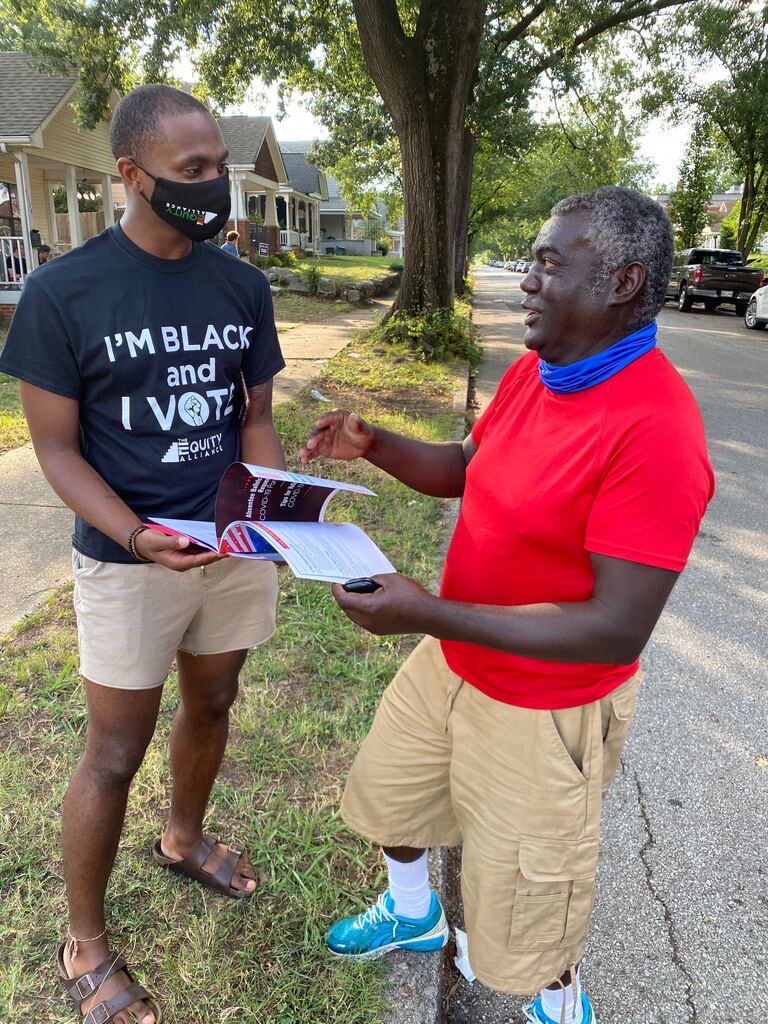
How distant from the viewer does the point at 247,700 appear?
3.14m

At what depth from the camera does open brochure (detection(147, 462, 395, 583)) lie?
1503mm

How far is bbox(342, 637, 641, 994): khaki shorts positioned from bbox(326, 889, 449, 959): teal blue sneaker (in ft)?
1.29

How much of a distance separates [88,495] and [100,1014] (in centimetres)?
127

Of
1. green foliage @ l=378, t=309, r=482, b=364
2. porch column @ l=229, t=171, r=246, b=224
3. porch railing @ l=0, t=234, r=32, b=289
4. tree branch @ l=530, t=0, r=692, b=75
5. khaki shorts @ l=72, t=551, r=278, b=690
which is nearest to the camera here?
khaki shorts @ l=72, t=551, r=278, b=690

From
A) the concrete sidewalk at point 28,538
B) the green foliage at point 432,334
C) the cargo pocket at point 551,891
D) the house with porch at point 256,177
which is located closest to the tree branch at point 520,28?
the green foliage at point 432,334

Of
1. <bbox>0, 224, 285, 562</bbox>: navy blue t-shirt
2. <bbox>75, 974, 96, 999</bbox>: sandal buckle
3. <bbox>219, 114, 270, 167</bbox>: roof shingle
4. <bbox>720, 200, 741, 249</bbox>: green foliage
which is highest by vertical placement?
<bbox>219, 114, 270, 167</bbox>: roof shingle

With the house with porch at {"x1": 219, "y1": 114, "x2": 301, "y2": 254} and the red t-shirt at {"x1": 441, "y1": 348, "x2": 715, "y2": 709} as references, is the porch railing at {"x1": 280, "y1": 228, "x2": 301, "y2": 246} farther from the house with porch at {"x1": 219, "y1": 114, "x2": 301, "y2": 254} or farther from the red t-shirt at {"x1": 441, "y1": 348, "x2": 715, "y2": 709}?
the red t-shirt at {"x1": 441, "y1": 348, "x2": 715, "y2": 709}

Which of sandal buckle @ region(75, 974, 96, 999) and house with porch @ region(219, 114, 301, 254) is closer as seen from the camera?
sandal buckle @ region(75, 974, 96, 999)

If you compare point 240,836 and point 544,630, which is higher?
point 544,630

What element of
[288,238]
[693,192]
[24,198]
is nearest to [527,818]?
[24,198]

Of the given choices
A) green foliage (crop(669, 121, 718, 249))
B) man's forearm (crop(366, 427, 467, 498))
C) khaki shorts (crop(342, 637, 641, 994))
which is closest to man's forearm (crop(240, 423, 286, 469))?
man's forearm (crop(366, 427, 467, 498))

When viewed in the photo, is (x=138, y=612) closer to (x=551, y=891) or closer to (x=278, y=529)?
(x=278, y=529)

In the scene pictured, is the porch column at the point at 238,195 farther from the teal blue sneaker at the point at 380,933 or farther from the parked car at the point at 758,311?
the teal blue sneaker at the point at 380,933

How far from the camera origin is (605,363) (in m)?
1.46
